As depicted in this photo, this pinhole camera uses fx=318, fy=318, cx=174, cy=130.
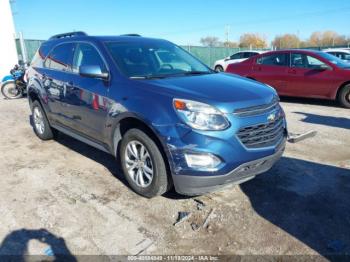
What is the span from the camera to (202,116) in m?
3.08

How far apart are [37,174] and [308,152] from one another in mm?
4138

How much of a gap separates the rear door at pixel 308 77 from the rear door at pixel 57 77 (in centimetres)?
640

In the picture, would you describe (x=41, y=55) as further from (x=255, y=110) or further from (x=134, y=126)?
(x=255, y=110)

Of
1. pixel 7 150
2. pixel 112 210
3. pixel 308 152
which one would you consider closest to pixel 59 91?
pixel 7 150

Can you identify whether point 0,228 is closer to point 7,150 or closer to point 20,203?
point 20,203

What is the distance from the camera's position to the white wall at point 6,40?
17.1 m

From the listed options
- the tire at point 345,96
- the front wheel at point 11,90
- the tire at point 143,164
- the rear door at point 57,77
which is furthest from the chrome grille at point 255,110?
the front wheel at point 11,90

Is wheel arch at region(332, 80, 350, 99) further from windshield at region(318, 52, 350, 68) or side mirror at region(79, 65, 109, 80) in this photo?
side mirror at region(79, 65, 109, 80)

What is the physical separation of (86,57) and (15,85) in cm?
856

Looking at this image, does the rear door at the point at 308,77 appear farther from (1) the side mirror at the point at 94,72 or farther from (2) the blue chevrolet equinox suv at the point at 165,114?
(1) the side mirror at the point at 94,72

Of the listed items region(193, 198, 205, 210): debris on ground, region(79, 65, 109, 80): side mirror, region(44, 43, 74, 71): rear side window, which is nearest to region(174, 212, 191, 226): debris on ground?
region(193, 198, 205, 210): debris on ground

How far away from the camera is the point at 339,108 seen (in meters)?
8.42

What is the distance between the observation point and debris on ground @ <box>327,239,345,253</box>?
9.07ft

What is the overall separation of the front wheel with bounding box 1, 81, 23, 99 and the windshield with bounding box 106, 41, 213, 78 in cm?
869
